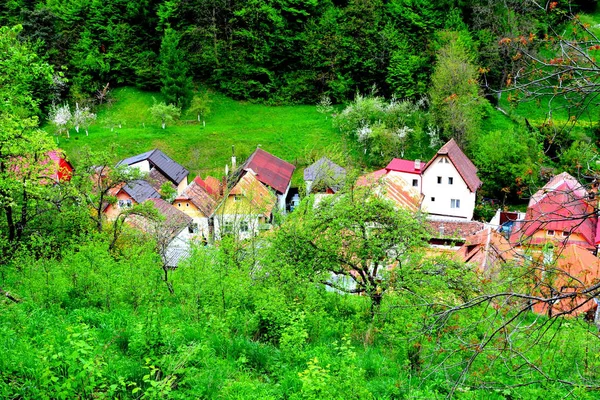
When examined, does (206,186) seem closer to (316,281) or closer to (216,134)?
(216,134)

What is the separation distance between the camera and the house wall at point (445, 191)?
111 feet

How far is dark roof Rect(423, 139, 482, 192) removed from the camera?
110 ft

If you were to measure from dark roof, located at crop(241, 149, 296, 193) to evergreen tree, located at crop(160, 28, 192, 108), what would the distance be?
12823 millimetres

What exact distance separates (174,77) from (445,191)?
2741 centimetres

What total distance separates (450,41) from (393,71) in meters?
5.68

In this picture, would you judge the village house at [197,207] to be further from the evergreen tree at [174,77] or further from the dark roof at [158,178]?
the evergreen tree at [174,77]

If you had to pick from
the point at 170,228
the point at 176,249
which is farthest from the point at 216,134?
the point at 170,228

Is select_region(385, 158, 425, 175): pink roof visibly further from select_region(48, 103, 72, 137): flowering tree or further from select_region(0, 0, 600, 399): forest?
select_region(48, 103, 72, 137): flowering tree

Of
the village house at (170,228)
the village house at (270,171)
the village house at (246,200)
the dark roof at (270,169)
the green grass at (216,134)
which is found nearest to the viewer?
the village house at (170,228)

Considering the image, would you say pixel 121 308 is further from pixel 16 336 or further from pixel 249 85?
pixel 249 85

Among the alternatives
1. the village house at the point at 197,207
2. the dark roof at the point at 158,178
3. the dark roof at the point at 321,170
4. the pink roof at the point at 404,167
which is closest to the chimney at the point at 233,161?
the dark roof at the point at 158,178

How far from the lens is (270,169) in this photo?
122ft

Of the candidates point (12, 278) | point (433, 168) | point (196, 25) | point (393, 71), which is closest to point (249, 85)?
point (196, 25)

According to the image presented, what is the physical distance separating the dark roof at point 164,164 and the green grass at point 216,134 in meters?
2.34
